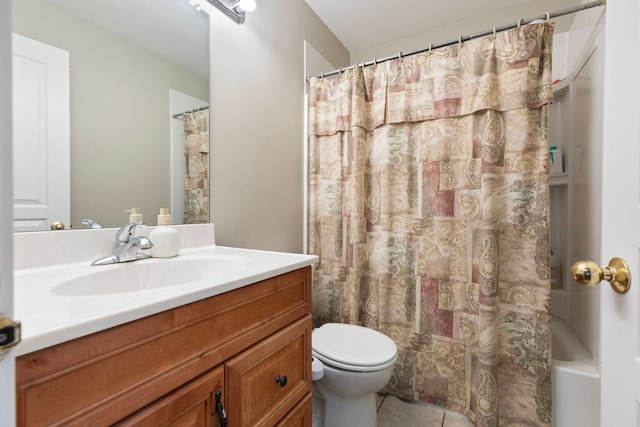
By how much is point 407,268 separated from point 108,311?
1.38m

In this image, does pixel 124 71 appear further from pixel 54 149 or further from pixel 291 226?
pixel 291 226

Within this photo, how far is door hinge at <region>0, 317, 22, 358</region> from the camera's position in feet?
0.67

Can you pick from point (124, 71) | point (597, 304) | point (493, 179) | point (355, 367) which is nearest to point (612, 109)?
point (493, 179)

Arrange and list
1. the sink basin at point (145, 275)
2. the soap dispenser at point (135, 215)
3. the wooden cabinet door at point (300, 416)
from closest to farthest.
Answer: the sink basin at point (145, 275) → the wooden cabinet door at point (300, 416) → the soap dispenser at point (135, 215)

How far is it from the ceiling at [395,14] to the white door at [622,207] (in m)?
1.56

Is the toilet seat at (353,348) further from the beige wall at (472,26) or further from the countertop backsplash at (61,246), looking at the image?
the beige wall at (472,26)

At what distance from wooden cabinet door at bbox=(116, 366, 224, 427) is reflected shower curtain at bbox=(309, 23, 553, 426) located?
3.56 feet

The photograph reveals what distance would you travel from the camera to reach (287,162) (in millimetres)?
1677

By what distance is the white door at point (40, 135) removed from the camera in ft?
2.41

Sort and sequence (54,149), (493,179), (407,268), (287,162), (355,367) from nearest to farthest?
(54,149) < (355,367) < (493,179) < (407,268) < (287,162)

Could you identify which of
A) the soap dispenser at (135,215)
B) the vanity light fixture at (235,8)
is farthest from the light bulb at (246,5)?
the soap dispenser at (135,215)

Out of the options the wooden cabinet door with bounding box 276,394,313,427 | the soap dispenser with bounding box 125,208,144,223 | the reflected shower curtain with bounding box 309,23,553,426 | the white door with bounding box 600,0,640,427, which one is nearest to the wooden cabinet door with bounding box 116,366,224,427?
the wooden cabinet door with bounding box 276,394,313,427

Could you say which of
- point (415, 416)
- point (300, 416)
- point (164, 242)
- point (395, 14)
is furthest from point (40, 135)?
point (395, 14)

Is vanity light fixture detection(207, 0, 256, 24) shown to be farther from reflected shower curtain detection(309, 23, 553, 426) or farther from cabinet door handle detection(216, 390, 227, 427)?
cabinet door handle detection(216, 390, 227, 427)
